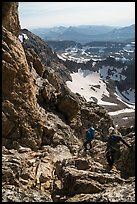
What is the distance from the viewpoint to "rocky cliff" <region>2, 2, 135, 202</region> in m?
19.6

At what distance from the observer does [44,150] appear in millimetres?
28172

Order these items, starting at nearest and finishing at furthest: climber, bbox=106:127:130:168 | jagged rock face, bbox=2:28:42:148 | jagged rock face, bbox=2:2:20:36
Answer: climber, bbox=106:127:130:168
jagged rock face, bbox=2:28:42:148
jagged rock face, bbox=2:2:20:36

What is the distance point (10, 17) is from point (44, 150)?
1151cm

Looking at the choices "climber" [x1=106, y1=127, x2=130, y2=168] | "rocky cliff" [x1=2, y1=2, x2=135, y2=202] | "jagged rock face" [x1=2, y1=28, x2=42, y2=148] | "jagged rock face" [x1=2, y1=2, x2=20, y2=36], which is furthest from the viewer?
"jagged rock face" [x1=2, y1=2, x2=20, y2=36]

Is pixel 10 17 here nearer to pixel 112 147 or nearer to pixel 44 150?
pixel 44 150

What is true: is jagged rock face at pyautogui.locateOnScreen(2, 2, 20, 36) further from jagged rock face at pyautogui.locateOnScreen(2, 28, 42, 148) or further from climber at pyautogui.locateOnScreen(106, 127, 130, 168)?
climber at pyautogui.locateOnScreen(106, 127, 130, 168)

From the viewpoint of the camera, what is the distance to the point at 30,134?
27562 mm

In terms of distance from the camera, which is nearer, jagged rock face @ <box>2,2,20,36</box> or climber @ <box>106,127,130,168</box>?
climber @ <box>106,127,130,168</box>

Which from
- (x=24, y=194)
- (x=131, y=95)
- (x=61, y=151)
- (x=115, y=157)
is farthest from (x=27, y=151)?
(x=131, y=95)

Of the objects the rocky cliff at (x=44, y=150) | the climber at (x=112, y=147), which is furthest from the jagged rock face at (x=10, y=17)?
the climber at (x=112, y=147)

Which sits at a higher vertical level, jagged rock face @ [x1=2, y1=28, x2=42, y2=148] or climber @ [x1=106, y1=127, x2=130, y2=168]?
jagged rock face @ [x1=2, y1=28, x2=42, y2=148]

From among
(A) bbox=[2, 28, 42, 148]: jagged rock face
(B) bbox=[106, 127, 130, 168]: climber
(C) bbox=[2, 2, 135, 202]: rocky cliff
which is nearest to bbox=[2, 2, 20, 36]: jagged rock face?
(C) bbox=[2, 2, 135, 202]: rocky cliff

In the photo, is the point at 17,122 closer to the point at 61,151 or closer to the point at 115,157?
the point at 61,151

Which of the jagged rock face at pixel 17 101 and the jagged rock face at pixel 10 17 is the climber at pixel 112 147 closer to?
the jagged rock face at pixel 17 101
